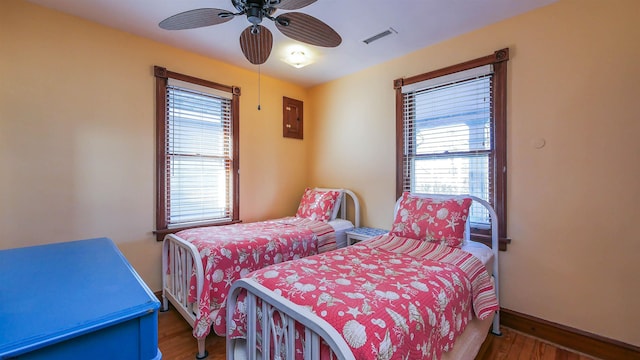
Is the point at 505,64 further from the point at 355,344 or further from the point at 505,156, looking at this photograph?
the point at 355,344

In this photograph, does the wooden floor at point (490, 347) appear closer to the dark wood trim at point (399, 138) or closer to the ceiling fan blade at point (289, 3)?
the dark wood trim at point (399, 138)

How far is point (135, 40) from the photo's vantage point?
2.52 m

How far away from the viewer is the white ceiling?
2.02 m

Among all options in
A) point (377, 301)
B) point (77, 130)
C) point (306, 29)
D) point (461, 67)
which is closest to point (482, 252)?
point (377, 301)

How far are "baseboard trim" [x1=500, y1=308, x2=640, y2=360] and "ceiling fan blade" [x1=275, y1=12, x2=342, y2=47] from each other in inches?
100

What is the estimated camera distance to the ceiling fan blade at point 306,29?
1.58 metres

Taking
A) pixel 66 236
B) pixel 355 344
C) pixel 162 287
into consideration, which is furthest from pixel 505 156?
pixel 66 236

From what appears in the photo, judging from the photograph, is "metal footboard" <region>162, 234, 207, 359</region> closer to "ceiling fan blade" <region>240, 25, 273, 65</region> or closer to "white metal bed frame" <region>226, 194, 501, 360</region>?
"white metal bed frame" <region>226, 194, 501, 360</region>

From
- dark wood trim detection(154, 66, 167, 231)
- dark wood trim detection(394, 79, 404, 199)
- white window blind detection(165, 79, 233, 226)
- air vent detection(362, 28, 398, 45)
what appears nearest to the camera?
air vent detection(362, 28, 398, 45)

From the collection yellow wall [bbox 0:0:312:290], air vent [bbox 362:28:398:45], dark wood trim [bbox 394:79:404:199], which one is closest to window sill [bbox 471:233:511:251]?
dark wood trim [bbox 394:79:404:199]

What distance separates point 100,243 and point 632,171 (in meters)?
3.24

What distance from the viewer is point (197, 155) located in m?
2.91

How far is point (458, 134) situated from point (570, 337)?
1.74 m

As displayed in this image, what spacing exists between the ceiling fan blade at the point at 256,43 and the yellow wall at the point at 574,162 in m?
1.75
